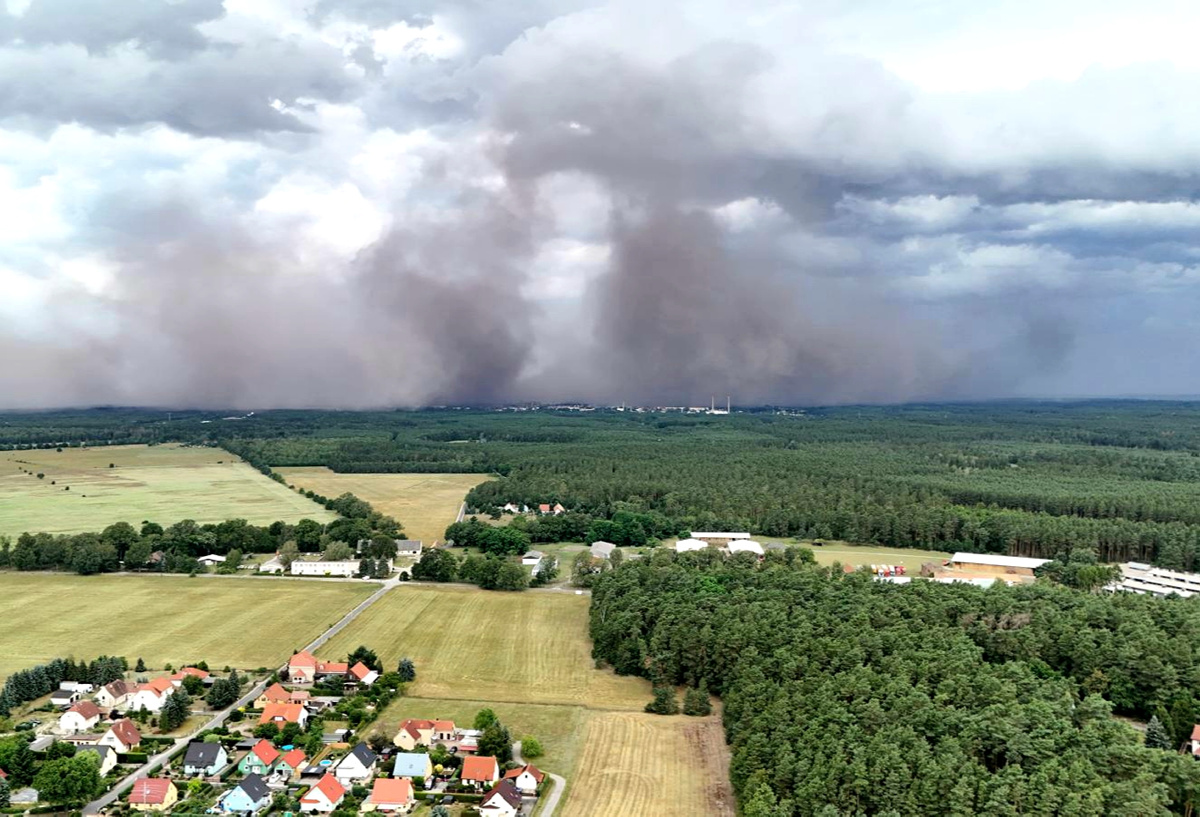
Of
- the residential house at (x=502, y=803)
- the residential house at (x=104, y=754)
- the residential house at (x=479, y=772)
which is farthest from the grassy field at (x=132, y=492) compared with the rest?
the residential house at (x=502, y=803)

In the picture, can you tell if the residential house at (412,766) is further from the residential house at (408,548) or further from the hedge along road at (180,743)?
the residential house at (408,548)

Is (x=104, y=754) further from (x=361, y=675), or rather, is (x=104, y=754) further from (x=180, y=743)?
(x=361, y=675)

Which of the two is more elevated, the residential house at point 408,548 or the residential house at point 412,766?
the residential house at point 408,548

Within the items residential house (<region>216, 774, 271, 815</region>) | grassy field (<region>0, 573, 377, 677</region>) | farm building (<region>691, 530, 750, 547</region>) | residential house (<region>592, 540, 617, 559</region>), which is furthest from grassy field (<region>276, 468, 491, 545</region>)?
residential house (<region>216, 774, 271, 815</region>)

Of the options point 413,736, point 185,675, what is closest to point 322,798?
point 413,736

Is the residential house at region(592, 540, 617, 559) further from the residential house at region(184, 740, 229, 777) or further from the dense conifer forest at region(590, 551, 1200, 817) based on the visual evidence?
the residential house at region(184, 740, 229, 777)

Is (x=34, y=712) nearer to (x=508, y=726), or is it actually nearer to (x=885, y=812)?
(x=508, y=726)

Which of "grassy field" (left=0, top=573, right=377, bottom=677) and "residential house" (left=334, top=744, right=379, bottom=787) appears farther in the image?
"grassy field" (left=0, top=573, right=377, bottom=677)
